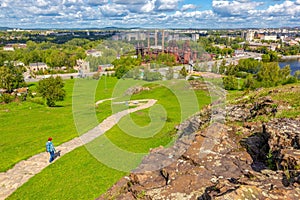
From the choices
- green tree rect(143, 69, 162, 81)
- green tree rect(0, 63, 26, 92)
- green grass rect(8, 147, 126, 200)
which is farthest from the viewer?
green tree rect(143, 69, 162, 81)

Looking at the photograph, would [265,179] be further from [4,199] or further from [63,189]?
[4,199]

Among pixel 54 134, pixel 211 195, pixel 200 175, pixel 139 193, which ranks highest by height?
pixel 211 195

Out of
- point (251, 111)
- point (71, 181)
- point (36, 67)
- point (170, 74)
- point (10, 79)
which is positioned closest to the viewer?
point (71, 181)

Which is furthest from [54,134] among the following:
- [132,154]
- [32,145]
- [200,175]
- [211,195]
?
[211,195]

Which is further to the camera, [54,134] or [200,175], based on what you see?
[54,134]

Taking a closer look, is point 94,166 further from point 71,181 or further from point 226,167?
point 226,167

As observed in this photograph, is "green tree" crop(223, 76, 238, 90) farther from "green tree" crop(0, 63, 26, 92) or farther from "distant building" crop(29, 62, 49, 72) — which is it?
"distant building" crop(29, 62, 49, 72)

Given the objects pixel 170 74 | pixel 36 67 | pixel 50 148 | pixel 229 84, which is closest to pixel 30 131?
pixel 50 148

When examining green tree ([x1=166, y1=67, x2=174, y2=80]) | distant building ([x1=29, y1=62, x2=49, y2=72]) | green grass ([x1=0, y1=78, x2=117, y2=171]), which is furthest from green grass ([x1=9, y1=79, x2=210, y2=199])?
distant building ([x1=29, y1=62, x2=49, y2=72])

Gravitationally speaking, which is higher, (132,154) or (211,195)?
(211,195)
